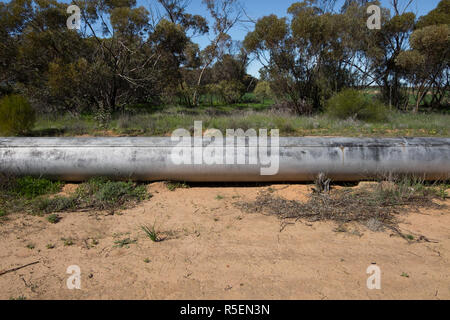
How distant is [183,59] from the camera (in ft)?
57.7

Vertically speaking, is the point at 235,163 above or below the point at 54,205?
above

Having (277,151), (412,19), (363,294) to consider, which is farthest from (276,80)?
(363,294)

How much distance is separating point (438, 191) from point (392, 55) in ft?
48.3

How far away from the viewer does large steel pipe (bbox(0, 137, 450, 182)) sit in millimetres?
4500

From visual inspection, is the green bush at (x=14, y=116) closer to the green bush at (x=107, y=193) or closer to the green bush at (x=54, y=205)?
the green bush at (x=107, y=193)

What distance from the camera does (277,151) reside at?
457 cm

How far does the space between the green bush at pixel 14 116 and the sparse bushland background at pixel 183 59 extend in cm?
48

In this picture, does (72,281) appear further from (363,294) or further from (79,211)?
(363,294)

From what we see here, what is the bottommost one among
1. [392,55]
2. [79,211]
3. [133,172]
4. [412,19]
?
[79,211]

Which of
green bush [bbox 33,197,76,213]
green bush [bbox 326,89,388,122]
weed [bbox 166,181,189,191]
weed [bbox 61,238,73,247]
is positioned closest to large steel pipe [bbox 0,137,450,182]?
weed [bbox 166,181,189,191]

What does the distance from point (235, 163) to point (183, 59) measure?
1467 centimetres

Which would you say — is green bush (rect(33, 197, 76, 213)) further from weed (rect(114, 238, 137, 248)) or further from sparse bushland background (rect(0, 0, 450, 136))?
sparse bushland background (rect(0, 0, 450, 136))

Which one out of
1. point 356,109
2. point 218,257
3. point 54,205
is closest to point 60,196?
point 54,205

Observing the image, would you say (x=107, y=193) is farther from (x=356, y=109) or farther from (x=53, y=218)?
(x=356, y=109)
